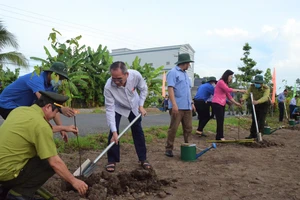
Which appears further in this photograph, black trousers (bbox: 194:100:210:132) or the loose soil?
black trousers (bbox: 194:100:210:132)

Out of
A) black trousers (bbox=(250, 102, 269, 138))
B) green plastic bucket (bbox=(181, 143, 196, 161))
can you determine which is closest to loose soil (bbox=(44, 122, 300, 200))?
green plastic bucket (bbox=(181, 143, 196, 161))

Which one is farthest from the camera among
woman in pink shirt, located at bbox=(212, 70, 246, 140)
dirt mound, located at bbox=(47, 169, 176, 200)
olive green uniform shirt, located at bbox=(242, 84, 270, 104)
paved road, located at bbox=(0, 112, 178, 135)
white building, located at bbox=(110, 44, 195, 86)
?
white building, located at bbox=(110, 44, 195, 86)

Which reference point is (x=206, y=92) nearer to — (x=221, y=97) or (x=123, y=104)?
(x=221, y=97)

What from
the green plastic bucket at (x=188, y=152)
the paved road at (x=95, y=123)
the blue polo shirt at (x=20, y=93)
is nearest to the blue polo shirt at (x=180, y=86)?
the green plastic bucket at (x=188, y=152)

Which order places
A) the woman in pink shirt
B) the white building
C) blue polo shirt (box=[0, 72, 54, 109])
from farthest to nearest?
the white building < the woman in pink shirt < blue polo shirt (box=[0, 72, 54, 109])

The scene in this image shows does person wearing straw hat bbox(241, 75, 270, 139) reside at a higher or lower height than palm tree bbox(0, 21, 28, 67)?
lower

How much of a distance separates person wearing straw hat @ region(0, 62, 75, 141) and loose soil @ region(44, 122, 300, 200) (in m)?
0.81

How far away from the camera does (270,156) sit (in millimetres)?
5664

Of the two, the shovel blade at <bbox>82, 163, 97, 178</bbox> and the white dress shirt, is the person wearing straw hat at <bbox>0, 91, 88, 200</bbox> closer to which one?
the shovel blade at <bbox>82, 163, 97, 178</bbox>

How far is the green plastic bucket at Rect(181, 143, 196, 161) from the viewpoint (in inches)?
197

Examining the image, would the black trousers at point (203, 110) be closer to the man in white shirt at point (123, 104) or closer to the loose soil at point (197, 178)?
the loose soil at point (197, 178)

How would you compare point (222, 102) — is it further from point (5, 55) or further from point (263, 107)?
point (5, 55)

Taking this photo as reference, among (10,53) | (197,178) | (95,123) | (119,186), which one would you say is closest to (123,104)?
(119,186)

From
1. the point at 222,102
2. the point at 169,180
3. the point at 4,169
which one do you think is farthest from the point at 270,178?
the point at 4,169
